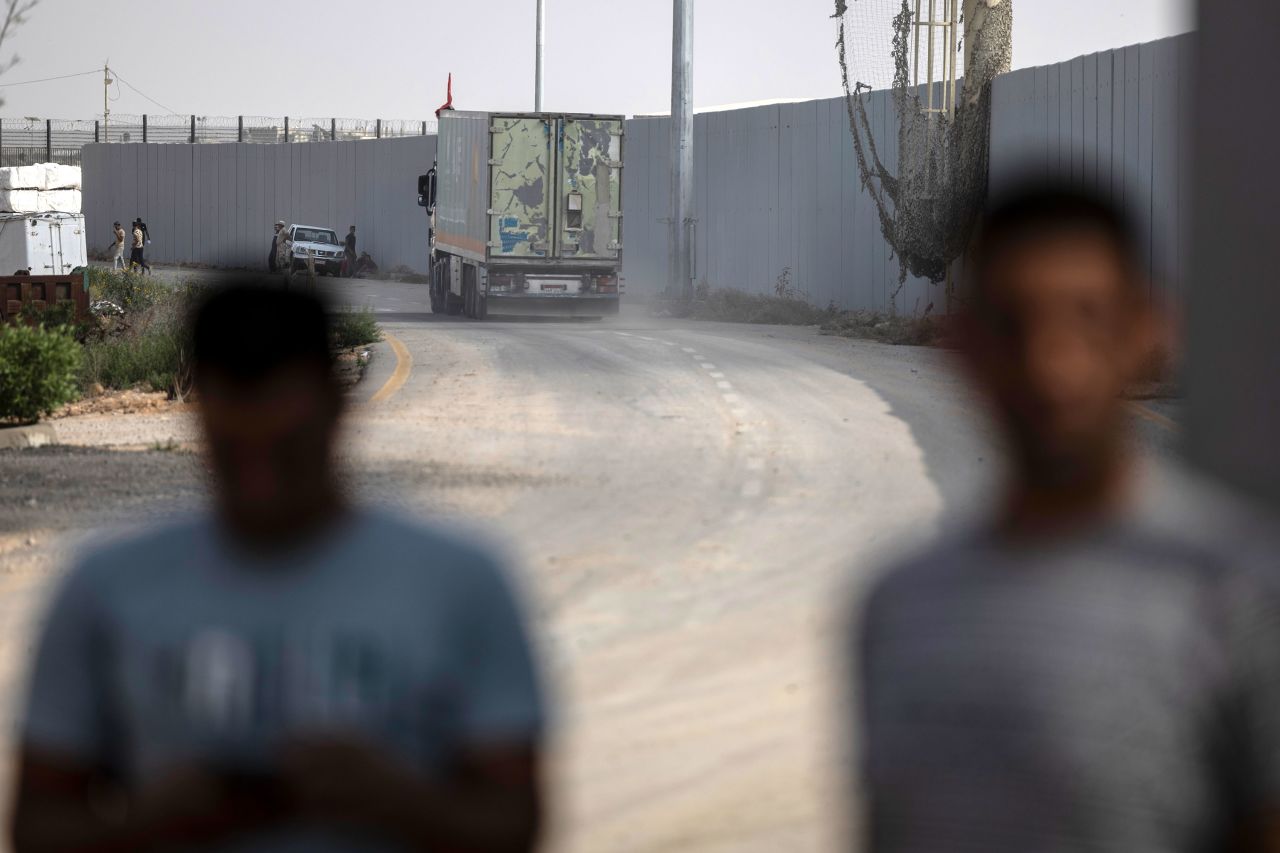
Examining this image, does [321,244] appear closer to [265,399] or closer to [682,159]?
[682,159]

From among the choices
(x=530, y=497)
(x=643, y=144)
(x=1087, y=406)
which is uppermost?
(x=643, y=144)

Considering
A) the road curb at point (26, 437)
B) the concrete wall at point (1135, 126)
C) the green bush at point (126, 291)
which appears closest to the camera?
the road curb at point (26, 437)

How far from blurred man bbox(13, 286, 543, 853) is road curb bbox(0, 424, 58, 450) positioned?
42.0 feet

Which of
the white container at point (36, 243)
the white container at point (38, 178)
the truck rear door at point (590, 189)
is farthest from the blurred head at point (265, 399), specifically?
the white container at point (38, 178)

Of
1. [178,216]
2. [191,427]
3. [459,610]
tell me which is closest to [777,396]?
[191,427]

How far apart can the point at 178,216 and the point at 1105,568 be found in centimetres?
6780

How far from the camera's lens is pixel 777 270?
36031 millimetres

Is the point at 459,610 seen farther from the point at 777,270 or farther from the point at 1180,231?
the point at 777,270

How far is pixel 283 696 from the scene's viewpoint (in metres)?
2.26

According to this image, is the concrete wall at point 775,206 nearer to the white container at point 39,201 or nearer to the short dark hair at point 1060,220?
the white container at point 39,201

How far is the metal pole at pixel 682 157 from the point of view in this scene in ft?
114

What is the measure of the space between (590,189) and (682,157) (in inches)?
130

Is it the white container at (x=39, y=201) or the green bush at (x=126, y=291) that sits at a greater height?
the white container at (x=39, y=201)

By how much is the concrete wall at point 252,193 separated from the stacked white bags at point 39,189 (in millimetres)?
13650
